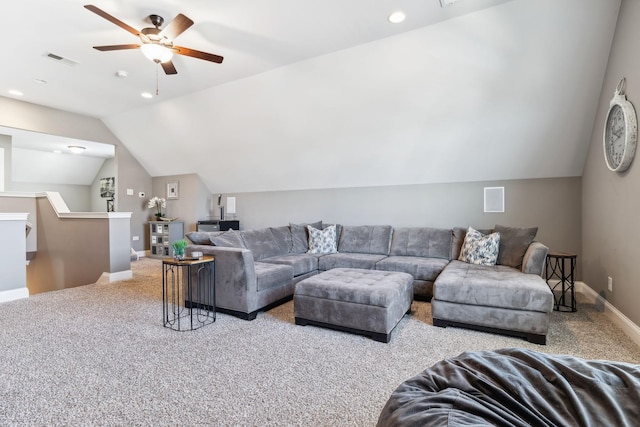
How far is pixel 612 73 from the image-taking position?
298 cm

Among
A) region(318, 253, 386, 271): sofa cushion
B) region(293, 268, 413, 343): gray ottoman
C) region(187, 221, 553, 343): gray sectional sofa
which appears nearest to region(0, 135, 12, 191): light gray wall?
region(187, 221, 553, 343): gray sectional sofa

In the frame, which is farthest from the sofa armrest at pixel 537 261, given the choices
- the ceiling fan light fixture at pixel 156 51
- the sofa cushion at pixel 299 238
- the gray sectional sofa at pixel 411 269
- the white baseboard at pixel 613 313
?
the ceiling fan light fixture at pixel 156 51

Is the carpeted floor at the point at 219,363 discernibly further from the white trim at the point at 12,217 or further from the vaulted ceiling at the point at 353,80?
the vaulted ceiling at the point at 353,80

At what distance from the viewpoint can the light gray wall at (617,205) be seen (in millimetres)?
2562

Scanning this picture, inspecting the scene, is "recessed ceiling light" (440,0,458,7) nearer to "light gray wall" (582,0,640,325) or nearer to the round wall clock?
"light gray wall" (582,0,640,325)

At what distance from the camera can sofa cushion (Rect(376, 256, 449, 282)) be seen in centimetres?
371

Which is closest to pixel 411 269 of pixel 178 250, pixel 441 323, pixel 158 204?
pixel 441 323

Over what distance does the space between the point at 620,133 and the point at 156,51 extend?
4.23 metres

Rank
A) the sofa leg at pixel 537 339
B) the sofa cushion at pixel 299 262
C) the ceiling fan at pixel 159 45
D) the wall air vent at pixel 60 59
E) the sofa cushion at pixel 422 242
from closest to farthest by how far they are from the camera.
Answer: the sofa leg at pixel 537 339 < the ceiling fan at pixel 159 45 < the wall air vent at pixel 60 59 < the sofa cushion at pixel 299 262 < the sofa cushion at pixel 422 242

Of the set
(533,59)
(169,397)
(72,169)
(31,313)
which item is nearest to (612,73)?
(533,59)

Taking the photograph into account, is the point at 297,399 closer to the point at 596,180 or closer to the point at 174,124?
the point at 596,180

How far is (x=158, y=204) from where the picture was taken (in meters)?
7.51

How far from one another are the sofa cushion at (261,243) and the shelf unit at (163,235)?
11.1 feet

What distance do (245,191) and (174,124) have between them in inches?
72.1
